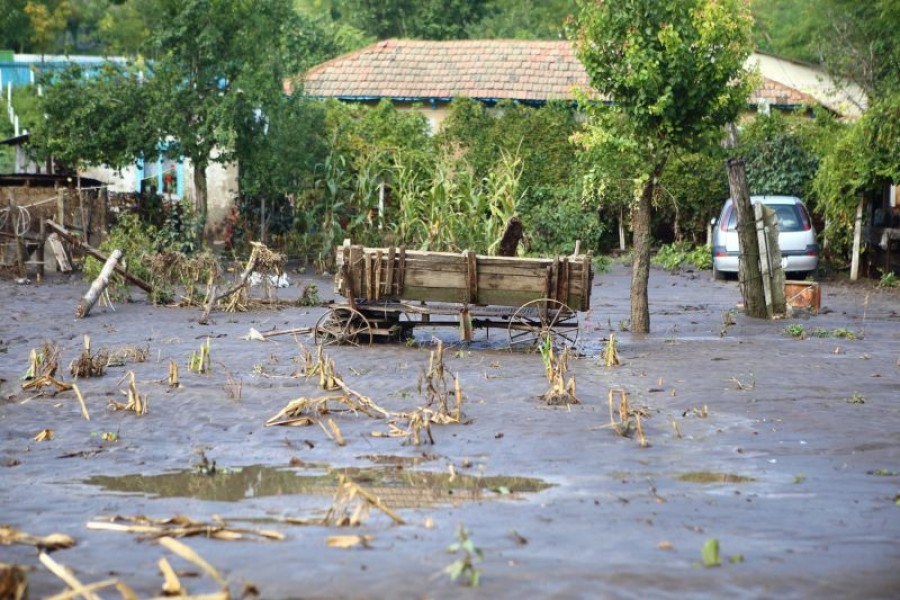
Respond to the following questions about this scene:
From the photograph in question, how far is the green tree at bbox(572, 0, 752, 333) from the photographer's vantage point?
15.8 meters

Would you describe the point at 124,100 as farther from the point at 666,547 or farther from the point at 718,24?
the point at 666,547

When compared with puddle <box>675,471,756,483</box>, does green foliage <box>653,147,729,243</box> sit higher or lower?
higher

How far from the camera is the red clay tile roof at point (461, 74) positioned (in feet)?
119

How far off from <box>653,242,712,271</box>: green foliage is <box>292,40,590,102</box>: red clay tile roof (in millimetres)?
5590

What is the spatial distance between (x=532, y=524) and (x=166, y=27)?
22877 mm

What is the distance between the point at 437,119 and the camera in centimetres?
3656

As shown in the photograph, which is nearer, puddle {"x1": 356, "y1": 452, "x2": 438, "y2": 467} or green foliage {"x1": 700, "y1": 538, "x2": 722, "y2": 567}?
green foliage {"x1": 700, "y1": 538, "x2": 722, "y2": 567}

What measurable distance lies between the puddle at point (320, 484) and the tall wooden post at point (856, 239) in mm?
18779

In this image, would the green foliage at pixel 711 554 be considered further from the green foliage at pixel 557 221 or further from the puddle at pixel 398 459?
the green foliage at pixel 557 221

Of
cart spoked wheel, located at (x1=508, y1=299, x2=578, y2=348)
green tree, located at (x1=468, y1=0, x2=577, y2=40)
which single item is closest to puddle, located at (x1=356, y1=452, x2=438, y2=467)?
cart spoked wheel, located at (x1=508, y1=299, x2=578, y2=348)

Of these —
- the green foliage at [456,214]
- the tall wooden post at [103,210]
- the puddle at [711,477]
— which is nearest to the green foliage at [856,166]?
the green foliage at [456,214]

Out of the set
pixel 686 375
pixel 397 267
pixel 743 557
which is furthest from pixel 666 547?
pixel 397 267

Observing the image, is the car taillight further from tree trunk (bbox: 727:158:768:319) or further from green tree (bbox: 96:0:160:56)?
green tree (bbox: 96:0:160:56)

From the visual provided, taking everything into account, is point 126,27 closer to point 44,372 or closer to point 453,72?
point 453,72
